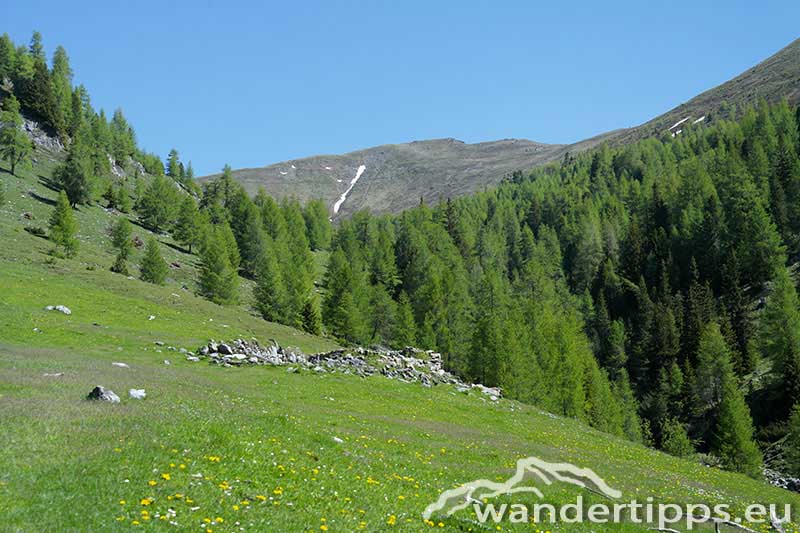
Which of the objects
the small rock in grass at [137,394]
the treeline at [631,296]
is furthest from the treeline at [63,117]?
the small rock in grass at [137,394]

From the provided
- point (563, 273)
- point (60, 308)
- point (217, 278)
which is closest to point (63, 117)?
point (217, 278)

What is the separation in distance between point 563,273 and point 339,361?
114m

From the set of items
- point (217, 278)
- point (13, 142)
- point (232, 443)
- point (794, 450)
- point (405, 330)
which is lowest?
point (794, 450)

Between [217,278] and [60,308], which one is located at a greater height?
[217,278]

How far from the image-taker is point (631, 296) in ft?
448

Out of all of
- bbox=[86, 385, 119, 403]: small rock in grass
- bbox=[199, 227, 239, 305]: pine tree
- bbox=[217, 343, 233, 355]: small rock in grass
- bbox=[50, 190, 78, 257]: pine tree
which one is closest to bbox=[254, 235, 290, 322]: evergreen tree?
bbox=[199, 227, 239, 305]: pine tree

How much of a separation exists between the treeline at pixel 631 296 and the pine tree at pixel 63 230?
131 feet

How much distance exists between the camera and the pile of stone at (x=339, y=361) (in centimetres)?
4369

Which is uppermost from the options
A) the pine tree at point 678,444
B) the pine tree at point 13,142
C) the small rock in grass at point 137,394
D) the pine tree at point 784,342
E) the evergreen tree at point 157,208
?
the pine tree at point 13,142

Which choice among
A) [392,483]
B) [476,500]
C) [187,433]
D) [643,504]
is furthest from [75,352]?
[643,504]

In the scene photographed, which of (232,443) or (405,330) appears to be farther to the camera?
(405,330)

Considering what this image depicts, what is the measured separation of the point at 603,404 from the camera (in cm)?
8038

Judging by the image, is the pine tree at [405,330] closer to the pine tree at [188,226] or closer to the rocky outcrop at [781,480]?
the rocky outcrop at [781,480]

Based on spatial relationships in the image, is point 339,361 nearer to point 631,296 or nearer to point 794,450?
point 794,450
